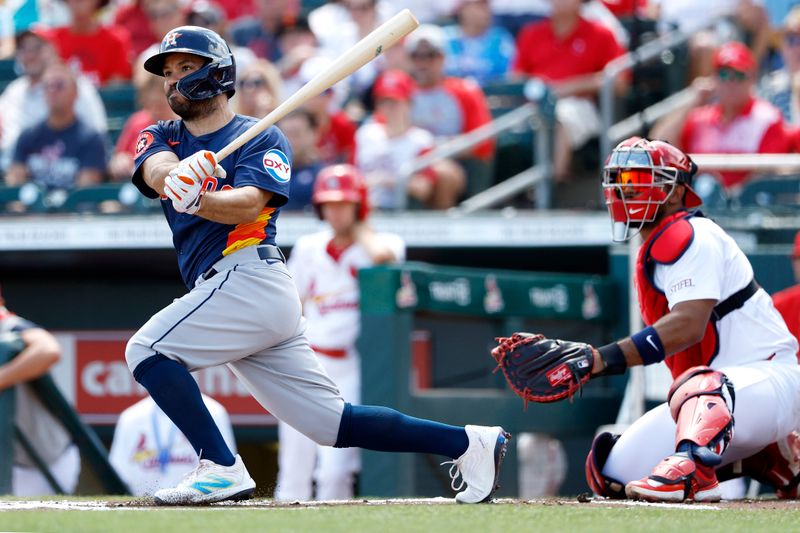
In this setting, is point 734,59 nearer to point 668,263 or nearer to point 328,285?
point 328,285

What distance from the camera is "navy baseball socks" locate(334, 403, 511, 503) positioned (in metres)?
4.57

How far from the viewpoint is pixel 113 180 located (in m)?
9.05

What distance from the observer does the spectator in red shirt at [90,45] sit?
1039cm

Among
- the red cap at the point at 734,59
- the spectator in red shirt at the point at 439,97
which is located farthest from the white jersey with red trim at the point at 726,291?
the spectator in red shirt at the point at 439,97

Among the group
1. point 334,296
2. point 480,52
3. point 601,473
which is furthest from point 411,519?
point 480,52

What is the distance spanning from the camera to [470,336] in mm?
8812

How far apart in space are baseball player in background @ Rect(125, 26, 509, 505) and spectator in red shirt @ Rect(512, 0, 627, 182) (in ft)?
14.2

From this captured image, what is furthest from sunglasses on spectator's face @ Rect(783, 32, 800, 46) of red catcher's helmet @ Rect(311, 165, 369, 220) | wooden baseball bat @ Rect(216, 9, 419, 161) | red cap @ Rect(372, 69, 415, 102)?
wooden baseball bat @ Rect(216, 9, 419, 161)

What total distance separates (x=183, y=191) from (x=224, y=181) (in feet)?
1.20

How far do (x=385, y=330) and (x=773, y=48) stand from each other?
4176mm

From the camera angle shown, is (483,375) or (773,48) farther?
(773,48)

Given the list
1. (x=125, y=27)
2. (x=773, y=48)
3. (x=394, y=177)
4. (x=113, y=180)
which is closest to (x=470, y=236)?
(x=394, y=177)

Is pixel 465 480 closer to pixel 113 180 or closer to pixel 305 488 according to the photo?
pixel 305 488

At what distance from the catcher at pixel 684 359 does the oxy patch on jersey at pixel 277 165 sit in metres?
0.96
